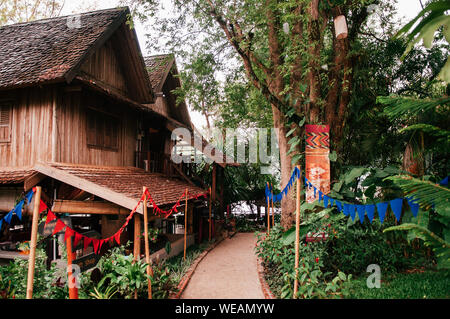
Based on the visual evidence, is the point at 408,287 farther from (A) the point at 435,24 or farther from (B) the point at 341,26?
(B) the point at 341,26

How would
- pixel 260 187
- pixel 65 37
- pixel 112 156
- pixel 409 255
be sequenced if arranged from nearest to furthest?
pixel 409 255
pixel 65 37
pixel 112 156
pixel 260 187

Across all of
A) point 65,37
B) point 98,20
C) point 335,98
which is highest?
point 98,20

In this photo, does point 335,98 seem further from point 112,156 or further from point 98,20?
point 98,20

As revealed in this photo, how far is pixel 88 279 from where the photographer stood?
497 cm

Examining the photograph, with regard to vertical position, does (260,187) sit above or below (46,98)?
below

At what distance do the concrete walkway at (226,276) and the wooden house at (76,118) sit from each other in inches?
81.1

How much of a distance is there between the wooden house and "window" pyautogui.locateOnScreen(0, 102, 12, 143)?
0.03m

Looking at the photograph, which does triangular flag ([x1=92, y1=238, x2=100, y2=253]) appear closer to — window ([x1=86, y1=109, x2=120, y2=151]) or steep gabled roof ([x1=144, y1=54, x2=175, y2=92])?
window ([x1=86, y1=109, x2=120, y2=151])

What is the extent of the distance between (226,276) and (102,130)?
5592mm

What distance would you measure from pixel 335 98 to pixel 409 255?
3.82m

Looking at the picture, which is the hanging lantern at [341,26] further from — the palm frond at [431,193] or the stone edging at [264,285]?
the stone edging at [264,285]
